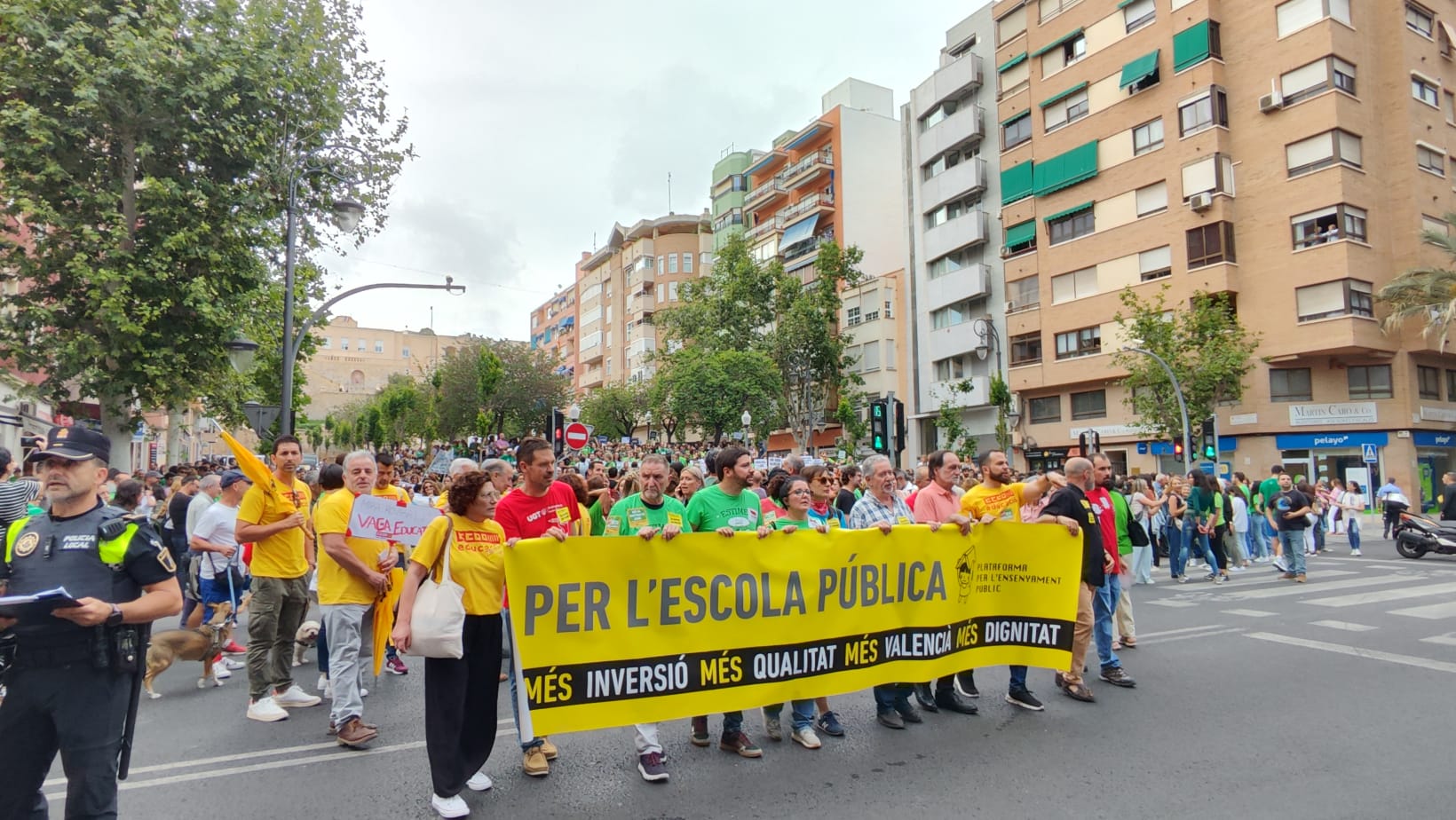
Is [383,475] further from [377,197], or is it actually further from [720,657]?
[377,197]

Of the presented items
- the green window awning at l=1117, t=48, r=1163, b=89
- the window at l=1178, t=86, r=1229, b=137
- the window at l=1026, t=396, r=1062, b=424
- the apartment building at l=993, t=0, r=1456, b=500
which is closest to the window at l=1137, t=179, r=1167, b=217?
the apartment building at l=993, t=0, r=1456, b=500

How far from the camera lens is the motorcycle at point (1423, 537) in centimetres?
1575

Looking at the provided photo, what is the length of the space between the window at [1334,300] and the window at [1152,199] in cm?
630

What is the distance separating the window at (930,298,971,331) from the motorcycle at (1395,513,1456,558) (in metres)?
26.2

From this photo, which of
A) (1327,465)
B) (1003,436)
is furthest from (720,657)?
(1003,436)

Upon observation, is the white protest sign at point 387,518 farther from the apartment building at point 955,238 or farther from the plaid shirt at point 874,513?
the apartment building at point 955,238

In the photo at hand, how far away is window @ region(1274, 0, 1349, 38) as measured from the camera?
2809 centimetres

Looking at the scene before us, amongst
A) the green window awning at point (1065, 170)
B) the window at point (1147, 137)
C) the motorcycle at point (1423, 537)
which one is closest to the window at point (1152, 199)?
the window at point (1147, 137)

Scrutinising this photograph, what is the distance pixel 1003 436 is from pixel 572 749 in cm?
3539

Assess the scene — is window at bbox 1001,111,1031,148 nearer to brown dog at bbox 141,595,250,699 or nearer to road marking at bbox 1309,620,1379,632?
road marking at bbox 1309,620,1379,632

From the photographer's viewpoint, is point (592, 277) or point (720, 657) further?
point (592, 277)

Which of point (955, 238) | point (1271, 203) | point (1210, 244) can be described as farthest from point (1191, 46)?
point (955, 238)

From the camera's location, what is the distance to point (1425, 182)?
29438mm

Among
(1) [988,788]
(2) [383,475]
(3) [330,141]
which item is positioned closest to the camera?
(1) [988,788]
